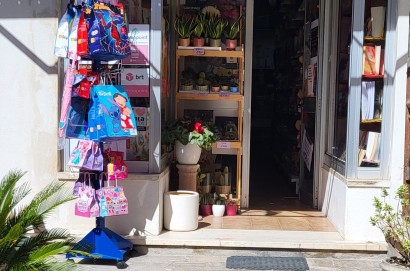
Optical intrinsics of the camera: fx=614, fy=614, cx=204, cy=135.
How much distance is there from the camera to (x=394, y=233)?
481cm

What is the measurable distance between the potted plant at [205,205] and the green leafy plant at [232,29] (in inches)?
73.1

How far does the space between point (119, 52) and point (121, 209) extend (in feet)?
4.52

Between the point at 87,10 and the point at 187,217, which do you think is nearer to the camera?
the point at 87,10

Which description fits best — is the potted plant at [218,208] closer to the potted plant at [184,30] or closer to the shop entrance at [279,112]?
the shop entrance at [279,112]

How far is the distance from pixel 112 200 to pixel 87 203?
22 centimetres

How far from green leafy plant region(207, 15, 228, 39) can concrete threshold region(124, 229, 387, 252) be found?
2284 millimetres

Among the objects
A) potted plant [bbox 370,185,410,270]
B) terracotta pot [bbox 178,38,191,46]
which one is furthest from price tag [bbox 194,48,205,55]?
potted plant [bbox 370,185,410,270]

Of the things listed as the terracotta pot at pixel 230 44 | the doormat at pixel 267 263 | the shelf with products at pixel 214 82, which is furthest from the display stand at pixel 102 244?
the terracotta pot at pixel 230 44

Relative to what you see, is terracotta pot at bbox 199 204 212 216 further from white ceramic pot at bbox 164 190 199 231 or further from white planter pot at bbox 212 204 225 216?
white ceramic pot at bbox 164 190 199 231

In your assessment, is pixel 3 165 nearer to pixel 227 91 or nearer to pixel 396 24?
pixel 227 91

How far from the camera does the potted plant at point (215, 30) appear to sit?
22.7ft

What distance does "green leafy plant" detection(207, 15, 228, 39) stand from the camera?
22.7 feet

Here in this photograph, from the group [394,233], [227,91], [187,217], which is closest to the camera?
[394,233]

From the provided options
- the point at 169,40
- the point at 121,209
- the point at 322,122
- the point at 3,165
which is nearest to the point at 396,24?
the point at 322,122
